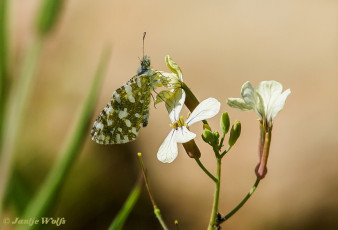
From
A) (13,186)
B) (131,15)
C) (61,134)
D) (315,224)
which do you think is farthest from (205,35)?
(13,186)

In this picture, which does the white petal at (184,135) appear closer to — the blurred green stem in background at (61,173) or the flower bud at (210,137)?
the flower bud at (210,137)

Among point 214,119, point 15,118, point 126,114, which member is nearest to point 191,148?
point 126,114

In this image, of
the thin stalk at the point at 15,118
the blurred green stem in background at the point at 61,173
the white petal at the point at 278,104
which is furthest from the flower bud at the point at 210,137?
the thin stalk at the point at 15,118

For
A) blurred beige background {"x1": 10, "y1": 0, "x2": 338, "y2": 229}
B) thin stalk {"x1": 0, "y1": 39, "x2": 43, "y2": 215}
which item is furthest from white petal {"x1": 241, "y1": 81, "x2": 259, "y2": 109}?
blurred beige background {"x1": 10, "y1": 0, "x2": 338, "y2": 229}

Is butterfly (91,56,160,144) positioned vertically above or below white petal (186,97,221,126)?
below

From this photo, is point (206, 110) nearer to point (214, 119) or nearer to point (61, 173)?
point (61, 173)

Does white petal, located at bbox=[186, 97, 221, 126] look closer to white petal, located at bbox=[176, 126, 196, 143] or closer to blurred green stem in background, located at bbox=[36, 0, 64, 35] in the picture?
white petal, located at bbox=[176, 126, 196, 143]
